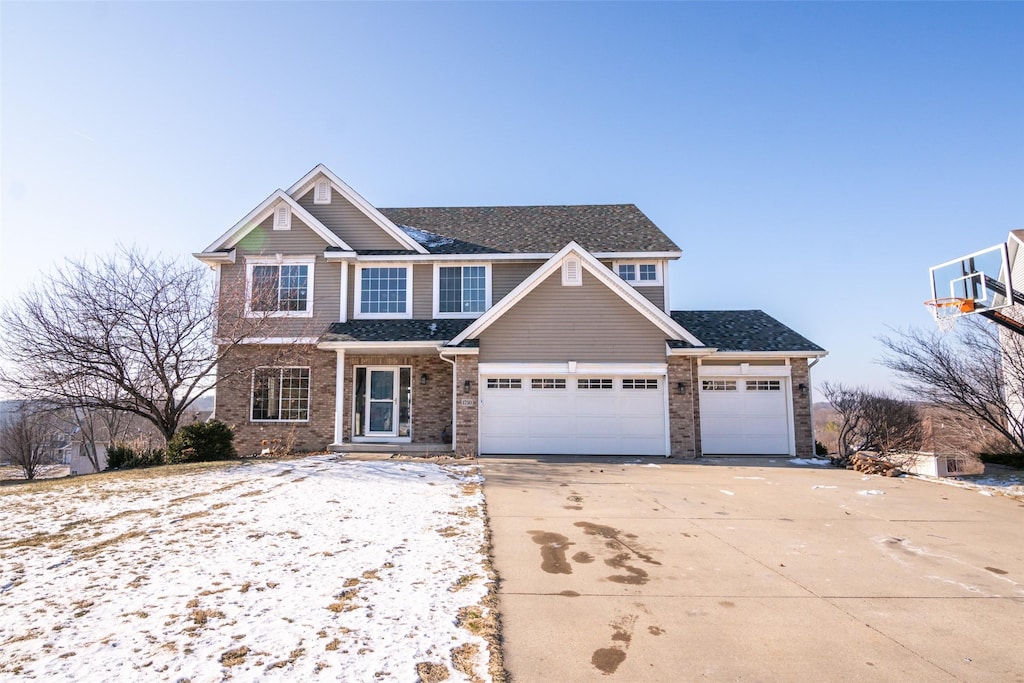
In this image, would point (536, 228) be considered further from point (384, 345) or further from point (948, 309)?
point (948, 309)

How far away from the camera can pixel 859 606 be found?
4.74 meters

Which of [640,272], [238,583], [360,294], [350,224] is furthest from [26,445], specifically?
[238,583]

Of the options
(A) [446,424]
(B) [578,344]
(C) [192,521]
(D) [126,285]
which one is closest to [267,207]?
(D) [126,285]

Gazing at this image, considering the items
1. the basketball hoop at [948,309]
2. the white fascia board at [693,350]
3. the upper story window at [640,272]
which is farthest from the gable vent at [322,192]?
the basketball hoop at [948,309]

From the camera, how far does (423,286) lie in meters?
16.9

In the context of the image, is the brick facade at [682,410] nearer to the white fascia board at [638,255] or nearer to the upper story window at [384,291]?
the white fascia board at [638,255]

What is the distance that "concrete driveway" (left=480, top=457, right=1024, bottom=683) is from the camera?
3775 mm

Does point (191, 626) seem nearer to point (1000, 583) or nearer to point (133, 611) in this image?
point (133, 611)

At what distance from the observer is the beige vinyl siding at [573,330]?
47.7ft

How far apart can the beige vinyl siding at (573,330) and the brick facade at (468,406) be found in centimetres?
63

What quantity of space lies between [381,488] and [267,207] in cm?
1137

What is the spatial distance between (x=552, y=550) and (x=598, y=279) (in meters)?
9.58

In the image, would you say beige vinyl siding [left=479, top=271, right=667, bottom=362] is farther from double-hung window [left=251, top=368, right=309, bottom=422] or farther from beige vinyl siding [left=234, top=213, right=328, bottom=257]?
beige vinyl siding [left=234, top=213, right=328, bottom=257]

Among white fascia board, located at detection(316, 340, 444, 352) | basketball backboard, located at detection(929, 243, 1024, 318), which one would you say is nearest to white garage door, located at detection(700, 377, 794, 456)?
basketball backboard, located at detection(929, 243, 1024, 318)
